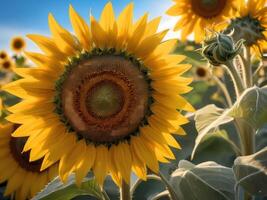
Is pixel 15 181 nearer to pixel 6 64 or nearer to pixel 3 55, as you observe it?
pixel 6 64

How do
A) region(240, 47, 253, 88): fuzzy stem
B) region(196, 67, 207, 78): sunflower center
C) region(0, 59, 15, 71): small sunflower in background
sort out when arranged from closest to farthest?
region(240, 47, 253, 88): fuzzy stem < region(196, 67, 207, 78): sunflower center < region(0, 59, 15, 71): small sunflower in background

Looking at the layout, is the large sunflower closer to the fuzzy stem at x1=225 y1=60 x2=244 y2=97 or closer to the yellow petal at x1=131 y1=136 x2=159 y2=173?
the yellow petal at x1=131 y1=136 x2=159 y2=173

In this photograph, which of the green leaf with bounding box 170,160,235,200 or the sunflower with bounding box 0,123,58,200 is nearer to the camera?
the green leaf with bounding box 170,160,235,200

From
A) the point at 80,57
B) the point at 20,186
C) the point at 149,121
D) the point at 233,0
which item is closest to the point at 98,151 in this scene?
the point at 149,121

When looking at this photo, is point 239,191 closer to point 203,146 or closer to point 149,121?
point 149,121

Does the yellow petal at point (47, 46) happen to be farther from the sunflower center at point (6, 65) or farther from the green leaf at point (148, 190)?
the sunflower center at point (6, 65)

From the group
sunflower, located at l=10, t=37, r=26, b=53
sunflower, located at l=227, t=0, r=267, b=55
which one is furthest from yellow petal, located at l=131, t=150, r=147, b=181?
sunflower, located at l=10, t=37, r=26, b=53

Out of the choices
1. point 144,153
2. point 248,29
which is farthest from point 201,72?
point 144,153
